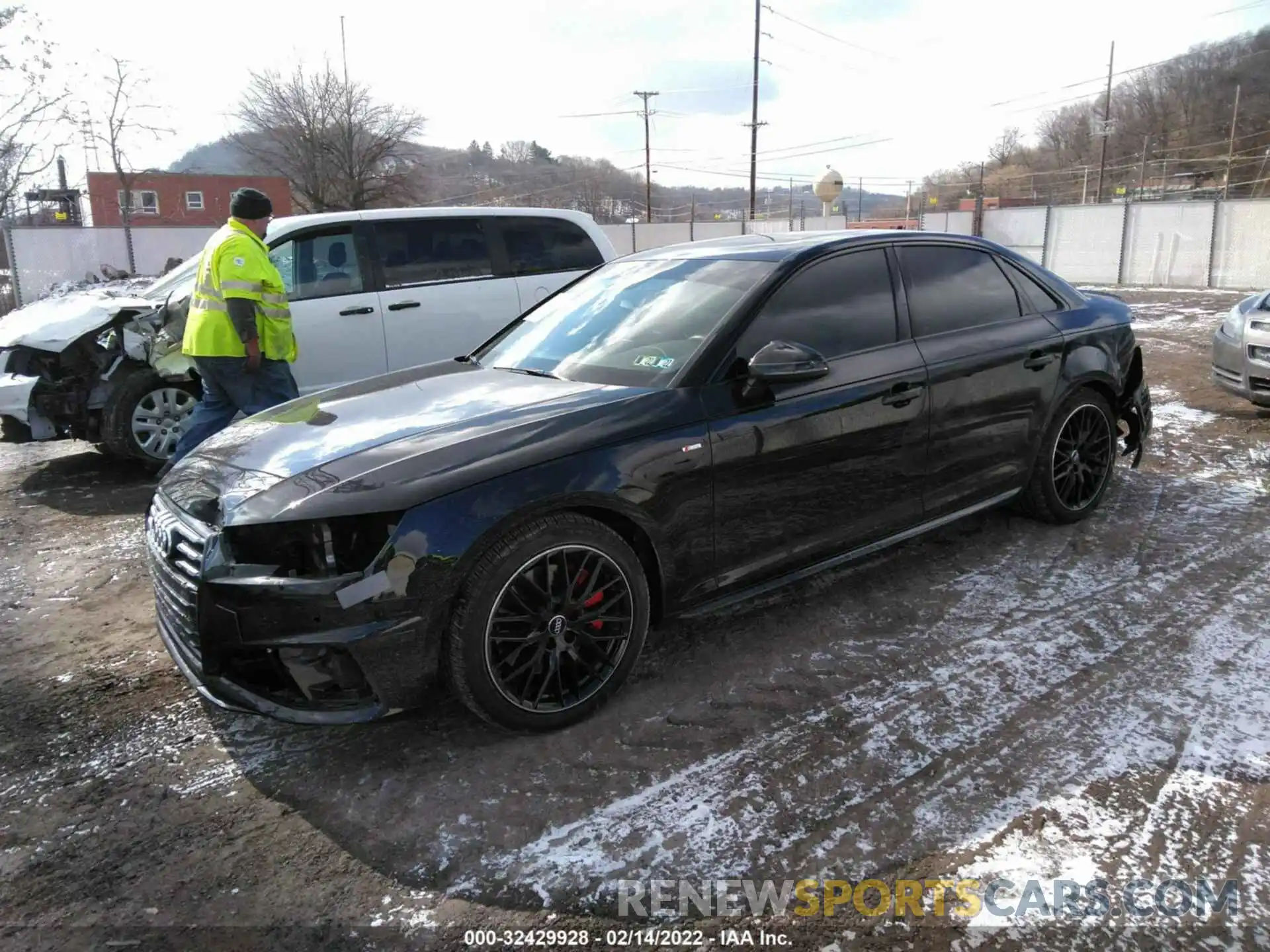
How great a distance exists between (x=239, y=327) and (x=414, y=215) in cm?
201

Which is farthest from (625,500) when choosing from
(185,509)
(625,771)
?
(185,509)

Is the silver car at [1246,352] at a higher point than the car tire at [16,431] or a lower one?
higher

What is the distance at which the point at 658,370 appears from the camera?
339 cm

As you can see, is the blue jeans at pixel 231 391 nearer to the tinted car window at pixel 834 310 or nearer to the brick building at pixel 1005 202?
the tinted car window at pixel 834 310

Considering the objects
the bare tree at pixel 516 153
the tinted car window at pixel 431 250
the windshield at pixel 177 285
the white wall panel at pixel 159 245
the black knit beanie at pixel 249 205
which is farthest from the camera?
the bare tree at pixel 516 153

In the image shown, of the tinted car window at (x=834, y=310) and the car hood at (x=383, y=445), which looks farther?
the tinted car window at (x=834, y=310)

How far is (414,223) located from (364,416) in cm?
390

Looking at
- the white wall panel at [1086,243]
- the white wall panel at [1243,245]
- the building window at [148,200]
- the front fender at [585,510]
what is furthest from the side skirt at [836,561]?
the building window at [148,200]

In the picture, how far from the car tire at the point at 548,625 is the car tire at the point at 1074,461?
2698 millimetres

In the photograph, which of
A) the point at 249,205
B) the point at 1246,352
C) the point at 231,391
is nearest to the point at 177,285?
the point at 249,205

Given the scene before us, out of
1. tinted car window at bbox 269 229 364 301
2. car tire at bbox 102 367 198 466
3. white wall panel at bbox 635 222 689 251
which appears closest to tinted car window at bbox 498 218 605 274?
tinted car window at bbox 269 229 364 301

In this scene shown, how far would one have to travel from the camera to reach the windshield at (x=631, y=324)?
3.49m

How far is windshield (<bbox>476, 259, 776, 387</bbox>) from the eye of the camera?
349cm

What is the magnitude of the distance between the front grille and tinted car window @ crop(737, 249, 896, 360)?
2072 mm
